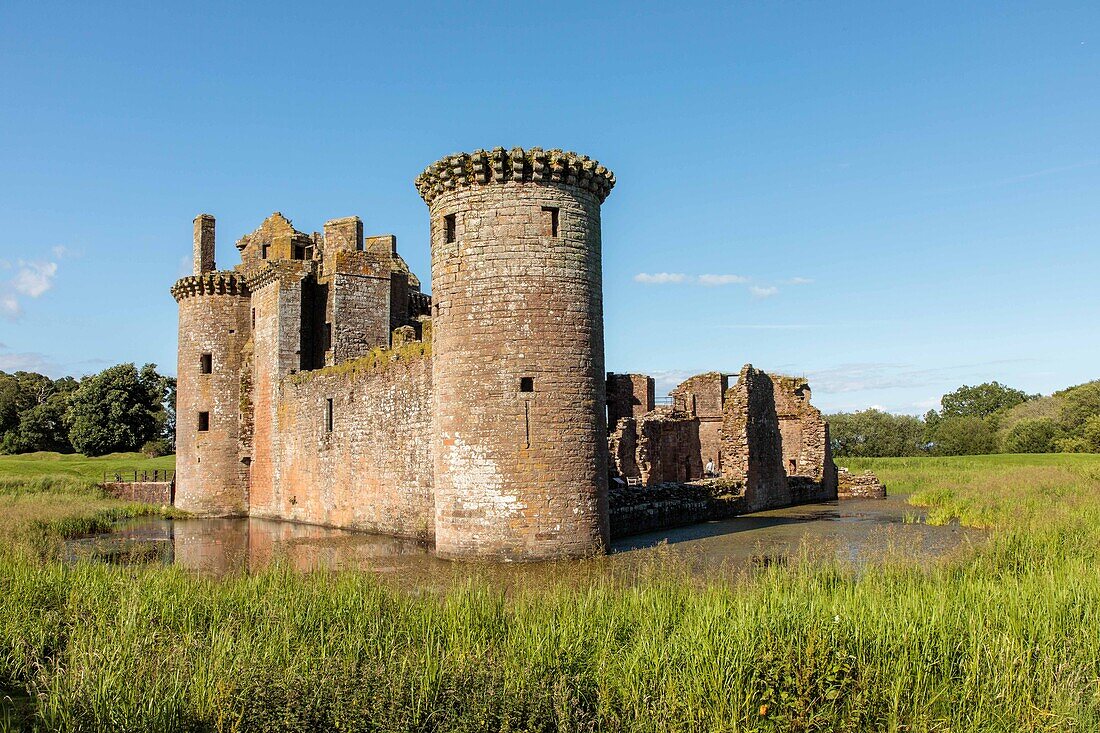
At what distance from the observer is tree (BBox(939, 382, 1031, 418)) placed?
8875 centimetres

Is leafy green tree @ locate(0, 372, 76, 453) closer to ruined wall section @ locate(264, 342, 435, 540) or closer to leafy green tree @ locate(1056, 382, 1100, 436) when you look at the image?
A: ruined wall section @ locate(264, 342, 435, 540)

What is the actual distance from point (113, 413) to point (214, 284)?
127 ft

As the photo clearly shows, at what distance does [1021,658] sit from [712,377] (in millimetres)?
30929

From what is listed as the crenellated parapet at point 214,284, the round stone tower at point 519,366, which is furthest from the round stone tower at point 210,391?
the round stone tower at point 519,366

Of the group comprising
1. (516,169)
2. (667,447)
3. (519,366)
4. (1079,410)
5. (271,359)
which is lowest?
(667,447)

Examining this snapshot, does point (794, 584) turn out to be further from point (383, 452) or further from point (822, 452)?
point (822, 452)

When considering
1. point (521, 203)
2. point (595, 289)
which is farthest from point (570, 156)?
point (595, 289)

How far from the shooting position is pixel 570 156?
1471 cm

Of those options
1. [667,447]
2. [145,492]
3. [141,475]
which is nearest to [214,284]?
[145,492]

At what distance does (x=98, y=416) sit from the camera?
59.8 meters

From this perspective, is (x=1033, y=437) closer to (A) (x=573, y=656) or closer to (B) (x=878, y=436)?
(B) (x=878, y=436)

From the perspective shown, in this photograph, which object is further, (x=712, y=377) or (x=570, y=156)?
(x=712, y=377)

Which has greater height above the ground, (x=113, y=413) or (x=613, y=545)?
(x=113, y=413)

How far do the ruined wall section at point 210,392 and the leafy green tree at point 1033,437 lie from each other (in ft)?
176
